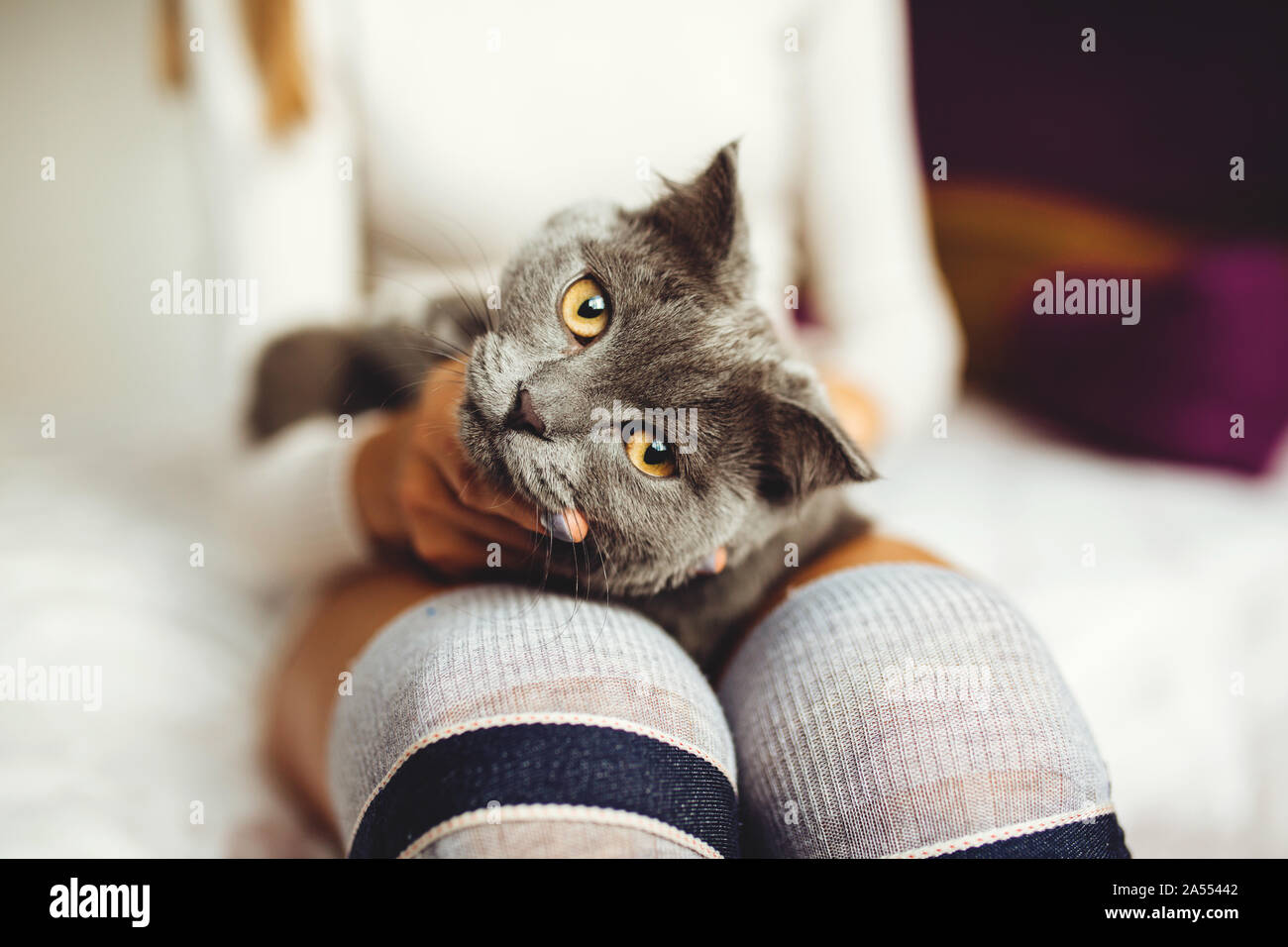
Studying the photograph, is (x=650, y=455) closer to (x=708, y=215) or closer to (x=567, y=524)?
(x=567, y=524)

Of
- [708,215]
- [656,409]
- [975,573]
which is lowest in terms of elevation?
[975,573]

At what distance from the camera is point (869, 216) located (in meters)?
1.30

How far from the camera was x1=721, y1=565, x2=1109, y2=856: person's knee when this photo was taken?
0.55 metres

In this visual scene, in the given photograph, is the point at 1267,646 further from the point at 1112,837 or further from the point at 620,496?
the point at 620,496

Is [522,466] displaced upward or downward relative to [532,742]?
upward

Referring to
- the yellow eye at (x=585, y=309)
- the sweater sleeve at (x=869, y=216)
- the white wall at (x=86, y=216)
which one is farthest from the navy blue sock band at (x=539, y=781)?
the white wall at (x=86, y=216)

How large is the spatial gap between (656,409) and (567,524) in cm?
11

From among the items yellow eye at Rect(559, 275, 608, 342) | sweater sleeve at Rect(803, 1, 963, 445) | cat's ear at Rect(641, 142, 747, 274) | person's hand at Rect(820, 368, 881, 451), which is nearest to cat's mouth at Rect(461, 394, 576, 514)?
yellow eye at Rect(559, 275, 608, 342)

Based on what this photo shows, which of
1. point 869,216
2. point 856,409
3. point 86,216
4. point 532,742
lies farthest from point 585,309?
point 86,216

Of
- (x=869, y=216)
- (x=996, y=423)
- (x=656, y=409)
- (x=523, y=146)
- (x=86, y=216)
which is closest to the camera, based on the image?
(x=656, y=409)

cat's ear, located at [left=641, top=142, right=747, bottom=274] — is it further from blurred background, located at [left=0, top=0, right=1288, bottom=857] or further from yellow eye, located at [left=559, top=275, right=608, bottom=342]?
blurred background, located at [left=0, top=0, right=1288, bottom=857]

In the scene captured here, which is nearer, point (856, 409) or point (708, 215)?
point (708, 215)

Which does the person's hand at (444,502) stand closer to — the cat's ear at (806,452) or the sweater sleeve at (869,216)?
the cat's ear at (806,452)

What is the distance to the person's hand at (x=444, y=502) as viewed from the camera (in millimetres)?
626
